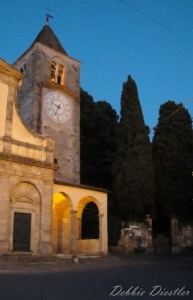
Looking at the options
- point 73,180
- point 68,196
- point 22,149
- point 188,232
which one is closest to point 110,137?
point 73,180

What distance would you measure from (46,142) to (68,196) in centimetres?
366

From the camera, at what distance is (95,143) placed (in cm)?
3441

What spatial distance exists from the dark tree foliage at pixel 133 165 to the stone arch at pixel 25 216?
9.81 meters

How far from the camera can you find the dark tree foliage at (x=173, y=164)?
1040 inches

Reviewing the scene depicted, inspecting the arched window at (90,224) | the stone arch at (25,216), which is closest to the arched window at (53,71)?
the arched window at (90,224)

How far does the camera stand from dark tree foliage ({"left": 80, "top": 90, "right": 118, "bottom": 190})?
33438mm

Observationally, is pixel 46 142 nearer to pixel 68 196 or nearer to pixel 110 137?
pixel 68 196

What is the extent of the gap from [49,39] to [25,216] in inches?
668

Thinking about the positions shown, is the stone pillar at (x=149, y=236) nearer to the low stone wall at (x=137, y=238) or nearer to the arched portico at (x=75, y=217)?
the low stone wall at (x=137, y=238)

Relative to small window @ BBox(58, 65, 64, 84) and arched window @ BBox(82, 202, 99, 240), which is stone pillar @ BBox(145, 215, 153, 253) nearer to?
arched window @ BBox(82, 202, 99, 240)

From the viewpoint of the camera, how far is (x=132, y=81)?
29.7 metres

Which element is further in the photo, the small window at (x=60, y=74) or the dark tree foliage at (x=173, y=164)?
the small window at (x=60, y=74)

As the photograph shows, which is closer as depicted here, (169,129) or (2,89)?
(2,89)

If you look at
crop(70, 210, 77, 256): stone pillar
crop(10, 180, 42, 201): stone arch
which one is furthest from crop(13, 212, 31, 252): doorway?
crop(70, 210, 77, 256): stone pillar
